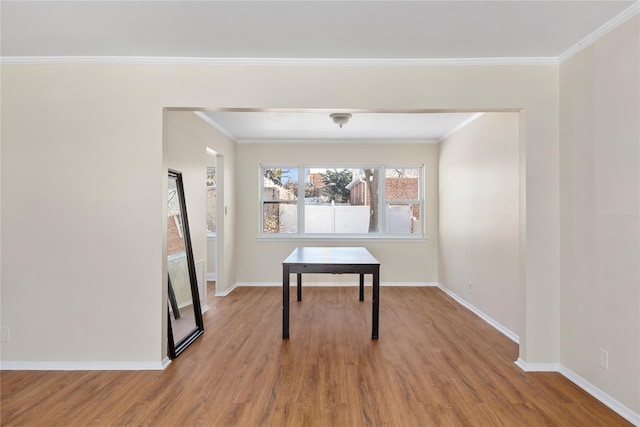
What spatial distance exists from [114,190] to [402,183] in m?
4.44

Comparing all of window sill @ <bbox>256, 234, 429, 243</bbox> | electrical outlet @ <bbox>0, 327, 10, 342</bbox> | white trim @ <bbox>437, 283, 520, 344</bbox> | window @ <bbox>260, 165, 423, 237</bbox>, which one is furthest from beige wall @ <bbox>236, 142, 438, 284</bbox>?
electrical outlet @ <bbox>0, 327, 10, 342</bbox>

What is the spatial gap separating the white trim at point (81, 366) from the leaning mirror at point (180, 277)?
0.85 feet

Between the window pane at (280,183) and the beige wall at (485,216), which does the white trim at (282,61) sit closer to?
the beige wall at (485,216)

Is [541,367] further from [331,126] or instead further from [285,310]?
[331,126]

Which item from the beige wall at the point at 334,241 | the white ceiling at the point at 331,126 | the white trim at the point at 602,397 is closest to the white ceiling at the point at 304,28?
the white ceiling at the point at 331,126

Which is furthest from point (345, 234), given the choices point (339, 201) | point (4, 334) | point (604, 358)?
point (4, 334)

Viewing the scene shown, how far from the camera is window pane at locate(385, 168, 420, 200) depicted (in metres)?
5.87

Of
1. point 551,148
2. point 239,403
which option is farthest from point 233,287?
point 551,148

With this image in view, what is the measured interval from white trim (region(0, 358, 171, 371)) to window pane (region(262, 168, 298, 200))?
139 inches

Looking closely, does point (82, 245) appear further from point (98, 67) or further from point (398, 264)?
point (398, 264)

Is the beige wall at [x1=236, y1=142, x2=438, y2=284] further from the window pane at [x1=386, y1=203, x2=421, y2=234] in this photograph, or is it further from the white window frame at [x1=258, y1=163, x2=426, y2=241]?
the window pane at [x1=386, y1=203, x2=421, y2=234]

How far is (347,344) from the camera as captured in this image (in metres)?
3.28

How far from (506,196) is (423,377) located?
2.05m

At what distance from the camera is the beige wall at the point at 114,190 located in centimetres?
277
